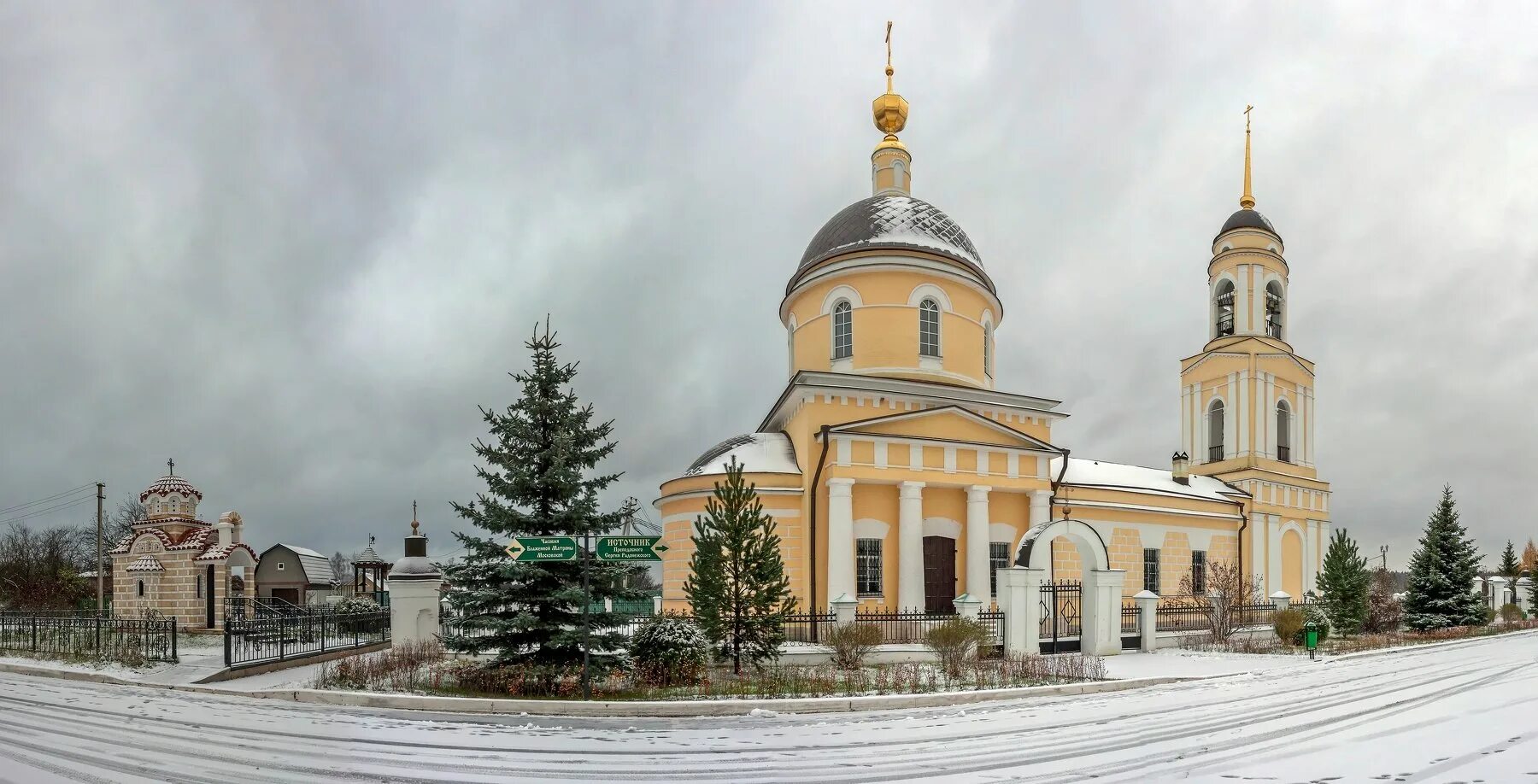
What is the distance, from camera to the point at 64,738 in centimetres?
933

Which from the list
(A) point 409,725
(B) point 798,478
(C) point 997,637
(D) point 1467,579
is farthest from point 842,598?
(D) point 1467,579

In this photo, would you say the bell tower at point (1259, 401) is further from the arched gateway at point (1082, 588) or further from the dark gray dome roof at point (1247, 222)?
the arched gateway at point (1082, 588)

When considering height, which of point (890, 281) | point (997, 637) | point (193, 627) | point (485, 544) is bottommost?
point (193, 627)

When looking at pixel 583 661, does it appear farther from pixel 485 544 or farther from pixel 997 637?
pixel 997 637

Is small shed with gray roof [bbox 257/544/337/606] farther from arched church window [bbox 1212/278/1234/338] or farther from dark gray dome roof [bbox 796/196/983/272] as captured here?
arched church window [bbox 1212/278/1234/338]

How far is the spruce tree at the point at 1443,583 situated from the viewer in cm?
2844

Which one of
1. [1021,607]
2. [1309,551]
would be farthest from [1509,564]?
[1021,607]

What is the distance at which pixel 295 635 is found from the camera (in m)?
18.7

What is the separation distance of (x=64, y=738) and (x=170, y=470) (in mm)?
24548

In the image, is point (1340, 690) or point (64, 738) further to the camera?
point (1340, 690)

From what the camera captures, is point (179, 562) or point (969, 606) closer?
point (969, 606)

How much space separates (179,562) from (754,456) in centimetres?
1945

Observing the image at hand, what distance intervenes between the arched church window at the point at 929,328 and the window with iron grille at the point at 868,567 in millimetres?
6208

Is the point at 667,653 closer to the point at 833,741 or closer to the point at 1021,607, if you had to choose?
the point at 833,741
